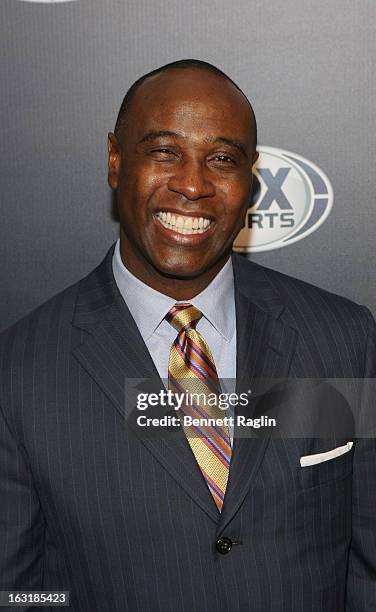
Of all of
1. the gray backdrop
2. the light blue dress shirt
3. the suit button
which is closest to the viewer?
the suit button

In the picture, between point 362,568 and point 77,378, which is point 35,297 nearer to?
point 77,378

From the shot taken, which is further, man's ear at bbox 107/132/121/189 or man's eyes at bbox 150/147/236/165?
man's ear at bbox 107/132/121/189

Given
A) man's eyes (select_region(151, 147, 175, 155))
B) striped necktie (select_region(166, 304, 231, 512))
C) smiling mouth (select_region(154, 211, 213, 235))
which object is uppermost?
man's eyes (select_region(151, 147, 175, 155))

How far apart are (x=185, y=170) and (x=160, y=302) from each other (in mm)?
244

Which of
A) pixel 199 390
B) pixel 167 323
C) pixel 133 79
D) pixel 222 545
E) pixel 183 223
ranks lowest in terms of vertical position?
pixel 222 545

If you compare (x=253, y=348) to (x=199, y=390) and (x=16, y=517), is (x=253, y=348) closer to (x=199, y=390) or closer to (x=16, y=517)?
(x=199, y=390)

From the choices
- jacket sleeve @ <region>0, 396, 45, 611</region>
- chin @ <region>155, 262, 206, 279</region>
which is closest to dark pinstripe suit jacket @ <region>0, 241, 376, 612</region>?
jacket sleeve @ <region>0, 396, 45, 611</region>

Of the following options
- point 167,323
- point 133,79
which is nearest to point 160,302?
point 167,323

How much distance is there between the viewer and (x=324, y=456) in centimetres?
130

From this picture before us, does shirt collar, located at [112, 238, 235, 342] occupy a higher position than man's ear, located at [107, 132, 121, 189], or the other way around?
man's ear, located at [107, 132, 121, 189]

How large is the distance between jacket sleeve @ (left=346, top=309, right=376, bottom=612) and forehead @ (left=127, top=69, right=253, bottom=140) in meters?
0.48

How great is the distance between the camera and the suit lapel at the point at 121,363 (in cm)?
119

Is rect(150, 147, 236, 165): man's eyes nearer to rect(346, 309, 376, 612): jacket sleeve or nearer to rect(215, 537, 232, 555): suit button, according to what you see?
rect(346, 309, 376, 612): jacket sleeve

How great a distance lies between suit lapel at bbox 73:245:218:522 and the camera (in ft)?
3.92
